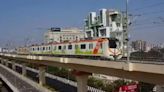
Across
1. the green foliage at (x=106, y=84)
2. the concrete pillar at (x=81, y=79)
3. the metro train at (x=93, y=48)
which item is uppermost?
the metro train at (x=93, y=48)

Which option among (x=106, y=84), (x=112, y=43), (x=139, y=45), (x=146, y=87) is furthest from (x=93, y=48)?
(x=106, y=84)

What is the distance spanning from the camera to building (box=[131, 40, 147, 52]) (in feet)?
109

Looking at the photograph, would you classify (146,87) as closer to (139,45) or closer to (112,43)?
(112,43)

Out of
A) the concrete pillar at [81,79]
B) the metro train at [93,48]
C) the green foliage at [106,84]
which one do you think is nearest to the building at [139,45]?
the metro train at [93,48]

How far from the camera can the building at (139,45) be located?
33094mm

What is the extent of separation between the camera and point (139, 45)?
1342 inches

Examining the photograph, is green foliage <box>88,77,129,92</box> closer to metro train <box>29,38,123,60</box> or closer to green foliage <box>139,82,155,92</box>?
green foliage <box>139,82,155,92</box>

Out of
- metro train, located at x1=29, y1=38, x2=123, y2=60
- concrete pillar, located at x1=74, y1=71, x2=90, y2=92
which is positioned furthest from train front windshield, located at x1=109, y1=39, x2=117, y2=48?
concrete pillar, located at x1=74, y1=71, x2=90, y2=92

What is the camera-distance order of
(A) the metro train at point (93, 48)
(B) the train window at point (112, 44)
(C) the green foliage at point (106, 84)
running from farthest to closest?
(C) the green foliage at point (106, 84) → (B) the train window at point (112, 44) → (A) the metro train at point (93, 48)

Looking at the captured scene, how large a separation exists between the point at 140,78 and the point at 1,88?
6715 centimetres

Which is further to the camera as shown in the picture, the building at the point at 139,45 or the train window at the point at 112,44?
the train window at the point at 112,44

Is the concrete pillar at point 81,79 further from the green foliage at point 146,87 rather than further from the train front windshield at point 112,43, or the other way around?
the green foliage at point 146,87

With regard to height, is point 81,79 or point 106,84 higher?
point 81,79

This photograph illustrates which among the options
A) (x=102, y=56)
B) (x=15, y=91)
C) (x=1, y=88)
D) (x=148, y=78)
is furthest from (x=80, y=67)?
(x=1, y=88)
